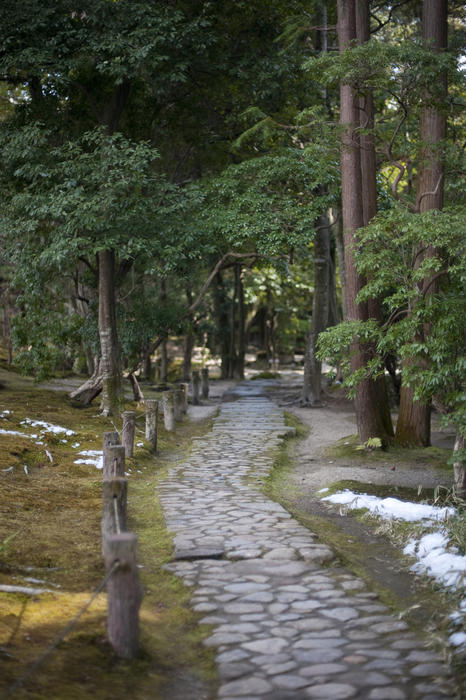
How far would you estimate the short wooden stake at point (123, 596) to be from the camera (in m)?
4.03

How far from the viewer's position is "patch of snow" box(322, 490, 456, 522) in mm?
7461

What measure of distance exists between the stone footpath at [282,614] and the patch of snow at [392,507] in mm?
1046

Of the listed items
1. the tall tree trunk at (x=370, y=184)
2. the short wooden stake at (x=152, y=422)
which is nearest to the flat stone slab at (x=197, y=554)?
the short wooden stake at (x=152, y=422)

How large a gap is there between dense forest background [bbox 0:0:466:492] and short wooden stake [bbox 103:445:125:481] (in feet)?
10.4

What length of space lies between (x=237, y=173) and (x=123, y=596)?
12.9m

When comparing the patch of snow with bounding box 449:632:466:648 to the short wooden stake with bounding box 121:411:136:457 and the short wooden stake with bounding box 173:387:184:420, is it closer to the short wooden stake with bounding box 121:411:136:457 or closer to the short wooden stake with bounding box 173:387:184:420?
the short wooden stake with bounding box 121:411:136:457

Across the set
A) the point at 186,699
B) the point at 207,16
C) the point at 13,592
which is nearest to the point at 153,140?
the point at 207,16

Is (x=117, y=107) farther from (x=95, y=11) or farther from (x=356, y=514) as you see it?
(x=356, y=514)

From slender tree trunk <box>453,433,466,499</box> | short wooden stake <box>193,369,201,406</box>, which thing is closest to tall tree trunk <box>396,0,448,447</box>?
slender tree trunk <box>453,433,466,499</box>

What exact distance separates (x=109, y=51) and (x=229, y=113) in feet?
15.2

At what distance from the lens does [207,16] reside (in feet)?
51.9

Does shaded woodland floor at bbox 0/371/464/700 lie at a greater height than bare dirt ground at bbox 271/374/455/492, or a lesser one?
greater

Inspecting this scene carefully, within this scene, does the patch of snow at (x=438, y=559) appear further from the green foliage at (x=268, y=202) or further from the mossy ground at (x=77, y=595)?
the green foliage at (x=268, y=202)

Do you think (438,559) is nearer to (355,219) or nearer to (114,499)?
(114,499)
